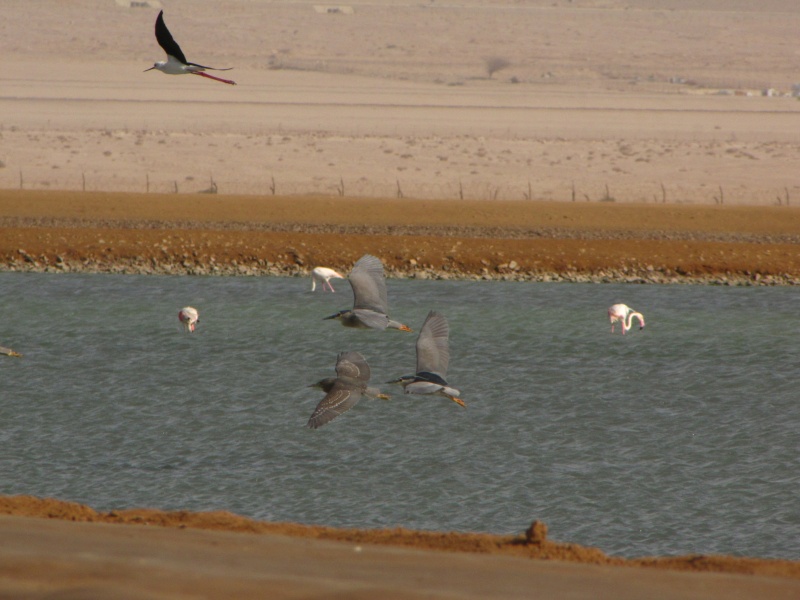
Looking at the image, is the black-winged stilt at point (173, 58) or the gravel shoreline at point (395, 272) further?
A: the gravel shoreline at point (395, 272)

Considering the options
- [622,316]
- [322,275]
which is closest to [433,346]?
[622,316]

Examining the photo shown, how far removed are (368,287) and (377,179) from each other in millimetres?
41682

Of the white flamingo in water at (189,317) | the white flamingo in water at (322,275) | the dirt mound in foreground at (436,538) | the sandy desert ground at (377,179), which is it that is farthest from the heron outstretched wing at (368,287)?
the white flamingo in water at (322,275)

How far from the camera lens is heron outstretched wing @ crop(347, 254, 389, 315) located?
16.9 meters

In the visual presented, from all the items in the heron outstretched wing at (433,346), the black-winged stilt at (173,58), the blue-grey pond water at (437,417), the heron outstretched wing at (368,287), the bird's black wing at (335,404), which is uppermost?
the black-winged stilt at (173,58)

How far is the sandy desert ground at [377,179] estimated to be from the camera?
30.7 feet

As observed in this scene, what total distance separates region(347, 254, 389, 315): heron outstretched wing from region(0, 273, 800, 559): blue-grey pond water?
2142 millimetres

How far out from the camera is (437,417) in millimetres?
19812

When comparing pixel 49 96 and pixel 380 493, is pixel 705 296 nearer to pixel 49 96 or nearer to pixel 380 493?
pixel 380 493

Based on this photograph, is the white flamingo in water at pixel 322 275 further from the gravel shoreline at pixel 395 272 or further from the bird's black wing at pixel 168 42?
the bird's black wing at pixel 168 42

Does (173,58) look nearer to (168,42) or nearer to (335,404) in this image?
(168,42)

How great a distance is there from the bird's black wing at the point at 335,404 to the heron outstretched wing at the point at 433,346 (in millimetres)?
991

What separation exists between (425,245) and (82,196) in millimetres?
14369

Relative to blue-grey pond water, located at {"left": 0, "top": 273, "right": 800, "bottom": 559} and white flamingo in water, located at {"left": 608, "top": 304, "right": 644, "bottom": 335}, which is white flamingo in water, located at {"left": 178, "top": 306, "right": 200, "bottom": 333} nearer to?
blue-grey pond water, located at {"left": 0, "top": 273, "right": 800, "bottom": 559}
